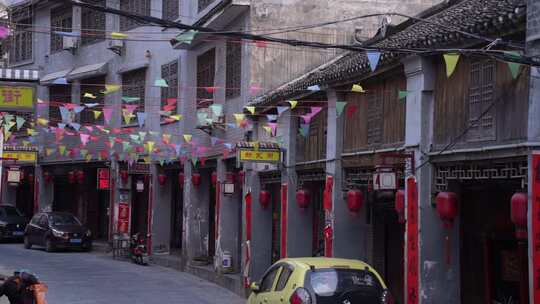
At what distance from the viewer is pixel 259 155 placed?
1866cm

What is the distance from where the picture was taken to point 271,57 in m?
21.6

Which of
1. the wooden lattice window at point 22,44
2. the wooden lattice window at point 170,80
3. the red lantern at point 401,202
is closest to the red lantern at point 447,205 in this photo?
the red lantern at point 401,202

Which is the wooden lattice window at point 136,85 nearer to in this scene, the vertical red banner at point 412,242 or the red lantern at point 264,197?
the red lantern at point 264,197

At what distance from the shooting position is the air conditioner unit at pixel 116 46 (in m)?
30.1

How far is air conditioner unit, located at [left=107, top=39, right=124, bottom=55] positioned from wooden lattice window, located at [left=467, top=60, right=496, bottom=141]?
67.4ft

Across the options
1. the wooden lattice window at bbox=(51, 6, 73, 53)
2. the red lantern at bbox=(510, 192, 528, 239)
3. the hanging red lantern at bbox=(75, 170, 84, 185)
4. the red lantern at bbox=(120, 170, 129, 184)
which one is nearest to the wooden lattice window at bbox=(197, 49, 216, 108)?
the red lantern at bbox=(120, 170, 129, 184)

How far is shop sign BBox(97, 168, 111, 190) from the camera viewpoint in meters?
31.1

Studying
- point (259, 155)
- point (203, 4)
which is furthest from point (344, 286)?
point (203, 4)

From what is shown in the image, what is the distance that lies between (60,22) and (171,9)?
9.34 m

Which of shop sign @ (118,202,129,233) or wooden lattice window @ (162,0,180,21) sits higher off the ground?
wooden lattice window @ (162,0,180,21)

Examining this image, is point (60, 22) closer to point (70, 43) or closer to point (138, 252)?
point (70, 43)

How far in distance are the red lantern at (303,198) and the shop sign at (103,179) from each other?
48.6 ft

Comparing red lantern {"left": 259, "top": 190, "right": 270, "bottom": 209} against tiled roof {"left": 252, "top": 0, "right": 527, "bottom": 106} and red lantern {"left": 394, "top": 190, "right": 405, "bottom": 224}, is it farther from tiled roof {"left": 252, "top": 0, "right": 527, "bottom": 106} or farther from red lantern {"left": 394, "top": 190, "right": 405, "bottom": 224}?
red lantern {"left": 394, "top": 190, "right": 405, "bottom": 224}

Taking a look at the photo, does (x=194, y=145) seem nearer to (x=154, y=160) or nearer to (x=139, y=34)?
(x=154, y=160)
